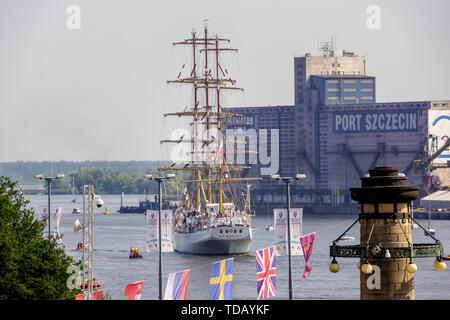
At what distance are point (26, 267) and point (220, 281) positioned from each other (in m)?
11.9

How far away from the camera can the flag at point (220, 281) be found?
3269 cm

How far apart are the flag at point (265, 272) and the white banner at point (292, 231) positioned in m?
23.2

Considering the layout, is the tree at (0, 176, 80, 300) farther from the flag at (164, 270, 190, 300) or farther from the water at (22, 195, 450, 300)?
the water at (22, 195, 450, 300)

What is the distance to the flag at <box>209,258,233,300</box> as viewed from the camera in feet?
107

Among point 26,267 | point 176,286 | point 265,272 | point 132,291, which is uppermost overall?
point 176,286

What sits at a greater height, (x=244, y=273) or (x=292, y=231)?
(x=292, y=231)

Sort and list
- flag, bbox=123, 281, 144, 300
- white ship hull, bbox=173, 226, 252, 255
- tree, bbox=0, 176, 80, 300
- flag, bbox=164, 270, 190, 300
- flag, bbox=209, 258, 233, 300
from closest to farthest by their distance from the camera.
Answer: flag, bbox=164, 270, 190, 300
flag, bbox=123, 281, 144, 300
flag, bbox=209, 258, 233, 300
tree, bbox=0, 176, 80, 300
white ship hull, bbox=173, 226, 252, 255

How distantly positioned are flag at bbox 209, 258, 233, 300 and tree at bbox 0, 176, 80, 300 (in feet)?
29.7

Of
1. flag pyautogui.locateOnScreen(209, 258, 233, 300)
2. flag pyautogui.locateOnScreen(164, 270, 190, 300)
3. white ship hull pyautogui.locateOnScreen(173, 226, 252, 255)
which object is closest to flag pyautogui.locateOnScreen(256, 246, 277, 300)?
flag pyautogui.locateOnScreen(209, 258, 233, 300)

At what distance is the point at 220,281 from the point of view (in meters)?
33.1

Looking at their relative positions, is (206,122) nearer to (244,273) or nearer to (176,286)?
(244,273)

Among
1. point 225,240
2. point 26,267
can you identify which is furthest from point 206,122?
point 26,267
